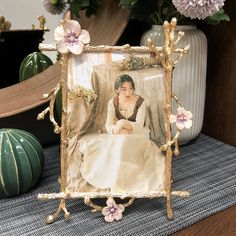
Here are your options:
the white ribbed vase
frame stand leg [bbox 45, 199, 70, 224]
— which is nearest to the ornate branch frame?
frame stand leg [bbox 45, 199, 70, 224]

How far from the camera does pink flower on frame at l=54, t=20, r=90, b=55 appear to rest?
514mm

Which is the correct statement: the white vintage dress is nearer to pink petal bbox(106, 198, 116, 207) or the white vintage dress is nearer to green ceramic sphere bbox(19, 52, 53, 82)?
pink petal bbox(106, 198, 116, 207)

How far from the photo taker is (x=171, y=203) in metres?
0.61

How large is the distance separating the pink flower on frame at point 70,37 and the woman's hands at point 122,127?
11 centimetres

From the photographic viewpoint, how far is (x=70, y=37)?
1.70ft

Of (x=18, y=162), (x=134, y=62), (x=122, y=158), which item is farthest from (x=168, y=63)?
(x=18, y=162)

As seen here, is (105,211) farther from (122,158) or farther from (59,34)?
(59,34)

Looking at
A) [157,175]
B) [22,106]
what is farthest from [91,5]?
[157,175]

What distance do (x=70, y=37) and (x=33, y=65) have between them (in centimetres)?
26

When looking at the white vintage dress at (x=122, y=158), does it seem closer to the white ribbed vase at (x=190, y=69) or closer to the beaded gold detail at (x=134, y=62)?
the beaded gold detail at (x=134, y=62)

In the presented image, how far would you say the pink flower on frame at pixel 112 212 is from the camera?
0.55 meters

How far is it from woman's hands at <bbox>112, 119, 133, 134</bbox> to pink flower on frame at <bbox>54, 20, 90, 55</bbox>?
4.5 inches

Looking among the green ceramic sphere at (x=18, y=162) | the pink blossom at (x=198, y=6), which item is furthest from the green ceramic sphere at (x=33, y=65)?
the pink blossom at (x=198, y=6)

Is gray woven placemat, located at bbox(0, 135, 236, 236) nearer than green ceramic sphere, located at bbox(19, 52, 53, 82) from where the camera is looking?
Yes
